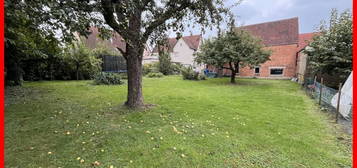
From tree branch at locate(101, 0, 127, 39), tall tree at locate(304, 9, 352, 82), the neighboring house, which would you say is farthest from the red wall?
tree branch at locate(101, 0, 127, 39)

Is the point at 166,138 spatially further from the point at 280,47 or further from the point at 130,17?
the point at 280,47

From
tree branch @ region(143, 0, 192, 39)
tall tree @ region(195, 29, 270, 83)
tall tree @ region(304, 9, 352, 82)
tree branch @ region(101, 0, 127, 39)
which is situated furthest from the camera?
tall tree @ region(195, 29, 270, 83)

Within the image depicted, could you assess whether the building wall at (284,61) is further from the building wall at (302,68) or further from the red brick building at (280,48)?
the building wall at (302,68)

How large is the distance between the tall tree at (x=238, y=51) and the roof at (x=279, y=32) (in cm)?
620

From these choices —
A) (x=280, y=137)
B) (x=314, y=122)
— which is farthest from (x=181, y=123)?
(x=314, y=122)

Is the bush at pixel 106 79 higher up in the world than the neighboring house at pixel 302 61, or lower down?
lower down

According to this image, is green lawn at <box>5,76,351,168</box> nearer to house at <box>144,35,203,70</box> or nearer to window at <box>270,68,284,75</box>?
window at <box>270,68,284,75</box>

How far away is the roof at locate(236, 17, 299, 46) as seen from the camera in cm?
1873

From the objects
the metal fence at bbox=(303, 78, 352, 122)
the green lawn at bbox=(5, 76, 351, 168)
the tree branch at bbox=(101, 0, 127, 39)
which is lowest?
the green lawn at bbox=(5, 76, 351, 168)

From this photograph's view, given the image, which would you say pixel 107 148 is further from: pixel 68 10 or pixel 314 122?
pixel 314 122

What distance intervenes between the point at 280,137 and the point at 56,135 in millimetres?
4587

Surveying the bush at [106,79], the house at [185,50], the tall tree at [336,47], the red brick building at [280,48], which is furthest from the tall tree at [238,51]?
the house at [185,50]

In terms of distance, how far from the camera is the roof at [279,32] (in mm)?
18734

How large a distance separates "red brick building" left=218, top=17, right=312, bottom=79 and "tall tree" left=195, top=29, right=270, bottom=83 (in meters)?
5.47
